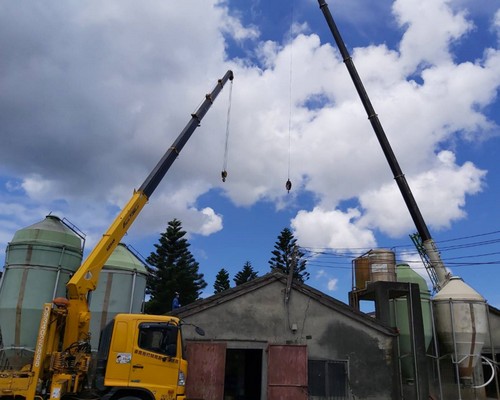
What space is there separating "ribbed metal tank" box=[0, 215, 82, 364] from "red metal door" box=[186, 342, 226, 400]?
534cm

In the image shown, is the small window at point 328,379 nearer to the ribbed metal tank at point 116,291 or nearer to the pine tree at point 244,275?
the ribbed metal tank at point 116,291

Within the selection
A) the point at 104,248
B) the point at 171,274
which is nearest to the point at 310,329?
the point at 104,248

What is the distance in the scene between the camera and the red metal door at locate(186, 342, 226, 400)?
16.3 m

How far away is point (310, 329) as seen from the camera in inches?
706

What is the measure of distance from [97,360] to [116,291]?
6050 mm

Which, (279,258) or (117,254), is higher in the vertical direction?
(279,258)

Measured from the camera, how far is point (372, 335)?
18.4 metres

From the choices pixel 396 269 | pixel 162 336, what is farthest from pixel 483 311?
pixel 162 336

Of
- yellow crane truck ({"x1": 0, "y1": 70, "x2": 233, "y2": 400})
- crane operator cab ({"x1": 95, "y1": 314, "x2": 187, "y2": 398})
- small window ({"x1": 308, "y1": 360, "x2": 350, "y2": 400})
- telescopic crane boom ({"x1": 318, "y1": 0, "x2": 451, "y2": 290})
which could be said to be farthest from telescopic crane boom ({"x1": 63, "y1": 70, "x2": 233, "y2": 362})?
telescopic crane boom ({"x1": 318, "y1": 0, "x2": 451, "y2": 290})

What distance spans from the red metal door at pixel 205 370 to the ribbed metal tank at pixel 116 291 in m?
3.21

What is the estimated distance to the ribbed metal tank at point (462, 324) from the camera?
19.7 metres

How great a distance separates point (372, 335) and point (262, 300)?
486 cm

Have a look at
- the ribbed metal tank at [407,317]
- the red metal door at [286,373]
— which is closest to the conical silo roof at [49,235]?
the red metal door at [286,373]

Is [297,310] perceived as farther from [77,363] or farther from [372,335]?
[77,363]
